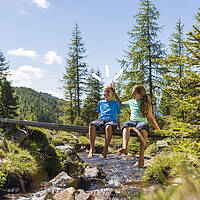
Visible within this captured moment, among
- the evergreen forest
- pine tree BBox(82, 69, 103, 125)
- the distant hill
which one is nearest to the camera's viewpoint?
the evergreen forest

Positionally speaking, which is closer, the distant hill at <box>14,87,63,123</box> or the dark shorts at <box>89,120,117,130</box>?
the dark shorts at <box>89,120,117,130</box>

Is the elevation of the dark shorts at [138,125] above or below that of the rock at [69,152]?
above

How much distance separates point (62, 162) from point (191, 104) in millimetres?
4164

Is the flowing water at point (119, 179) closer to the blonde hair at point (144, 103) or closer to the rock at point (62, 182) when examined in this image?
the rock at point (62, 182)

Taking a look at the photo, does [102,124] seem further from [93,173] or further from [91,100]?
[91,100]

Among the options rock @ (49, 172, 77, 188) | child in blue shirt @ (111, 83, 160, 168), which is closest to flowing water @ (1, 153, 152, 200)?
rock @ (49, 172, 77, 188)

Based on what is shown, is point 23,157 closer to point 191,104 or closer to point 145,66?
point 191,104

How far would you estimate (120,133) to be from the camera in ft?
14.1

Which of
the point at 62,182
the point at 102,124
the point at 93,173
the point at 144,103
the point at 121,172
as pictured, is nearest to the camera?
the point at 102,124

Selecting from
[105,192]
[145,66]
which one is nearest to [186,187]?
[105,192]

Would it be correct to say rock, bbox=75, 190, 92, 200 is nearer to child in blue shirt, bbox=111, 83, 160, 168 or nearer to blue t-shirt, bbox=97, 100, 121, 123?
child in blue shirt, bbox=111, 83, 160, 168

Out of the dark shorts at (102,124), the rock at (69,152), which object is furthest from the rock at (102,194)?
the rock at (69,152)

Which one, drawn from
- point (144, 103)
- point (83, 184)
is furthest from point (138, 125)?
point (83, 184)

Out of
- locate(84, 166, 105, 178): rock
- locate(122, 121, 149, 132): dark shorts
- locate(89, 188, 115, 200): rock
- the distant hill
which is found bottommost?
locate(84, 166, 105, 178): rock
